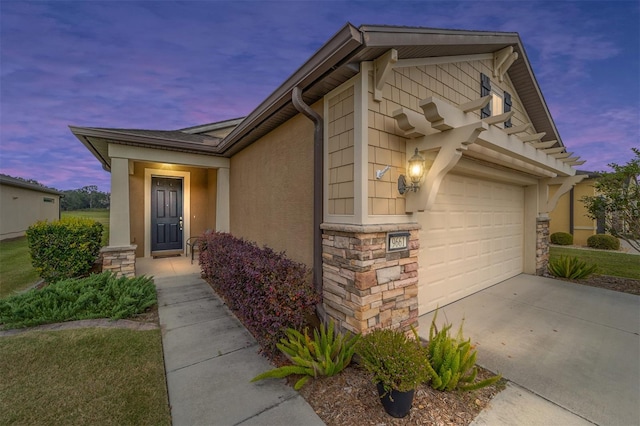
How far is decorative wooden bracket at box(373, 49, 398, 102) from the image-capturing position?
2791 millimetres

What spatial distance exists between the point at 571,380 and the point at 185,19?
906 cm

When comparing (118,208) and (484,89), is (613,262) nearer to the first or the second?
(484,89)

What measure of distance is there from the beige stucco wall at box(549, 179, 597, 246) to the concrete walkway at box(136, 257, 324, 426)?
1462 centimetres

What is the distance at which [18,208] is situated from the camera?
42.4ft

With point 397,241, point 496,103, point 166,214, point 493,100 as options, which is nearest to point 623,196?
point 496,103

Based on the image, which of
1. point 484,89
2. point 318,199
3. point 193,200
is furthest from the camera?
point 193,200

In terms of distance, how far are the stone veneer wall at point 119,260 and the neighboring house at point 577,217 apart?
16.4m

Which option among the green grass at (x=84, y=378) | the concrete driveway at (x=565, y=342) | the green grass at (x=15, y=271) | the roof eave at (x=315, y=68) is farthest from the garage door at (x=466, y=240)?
the green grass at (x=15, y=271)

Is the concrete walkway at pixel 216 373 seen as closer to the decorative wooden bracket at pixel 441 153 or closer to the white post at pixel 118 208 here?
the white post at pixel 118 208

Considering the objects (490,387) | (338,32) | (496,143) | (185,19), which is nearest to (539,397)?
(490,387)

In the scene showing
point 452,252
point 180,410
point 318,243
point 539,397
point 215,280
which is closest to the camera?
point 180,410

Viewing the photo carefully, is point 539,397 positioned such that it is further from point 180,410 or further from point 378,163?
point 180,410

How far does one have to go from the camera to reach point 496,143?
3504 mm

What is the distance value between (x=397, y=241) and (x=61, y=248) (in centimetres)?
645
